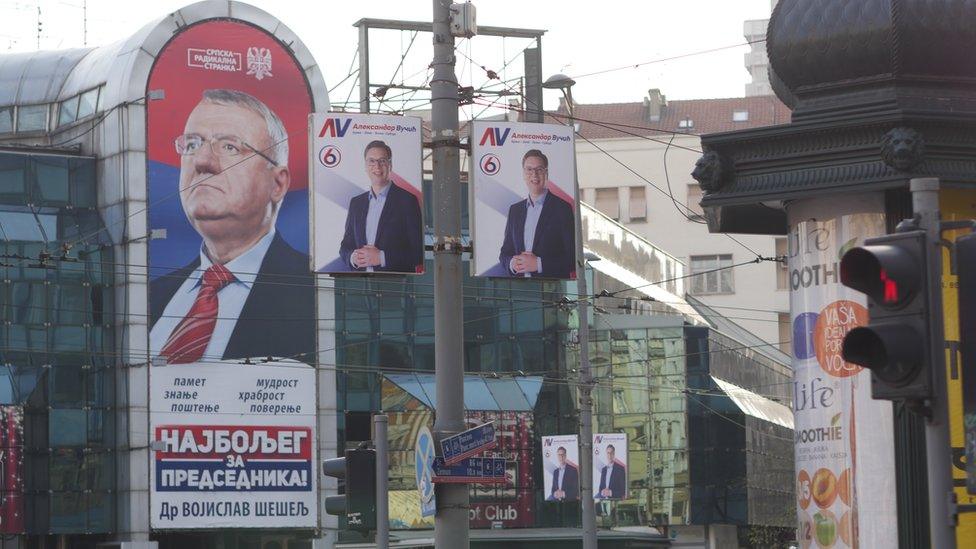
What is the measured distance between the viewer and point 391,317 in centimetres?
4691

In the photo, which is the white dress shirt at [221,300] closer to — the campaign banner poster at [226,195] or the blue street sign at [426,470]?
the campaign banner poster at [226,195]

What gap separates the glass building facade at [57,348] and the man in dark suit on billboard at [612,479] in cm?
1173

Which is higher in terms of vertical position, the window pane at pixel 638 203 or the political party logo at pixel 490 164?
the window pane at pixel 638 203

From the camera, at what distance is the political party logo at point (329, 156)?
1560 centimetres

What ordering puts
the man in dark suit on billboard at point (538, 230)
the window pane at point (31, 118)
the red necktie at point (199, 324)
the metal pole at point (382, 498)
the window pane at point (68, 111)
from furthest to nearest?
1. the window pane at point (31, 118)
2. the window pane at point (68, 111)
3. the red necktie at point (199, 324)
4. the man in dark suit on billboard at point (538, 230)
5. the metal pole at point (382, 498)

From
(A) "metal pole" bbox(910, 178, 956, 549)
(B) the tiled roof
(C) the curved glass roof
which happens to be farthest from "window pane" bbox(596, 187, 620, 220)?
(A) "metal pole" bbox(910, 178, 956, 549)

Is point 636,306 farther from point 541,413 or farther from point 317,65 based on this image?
point 317,65

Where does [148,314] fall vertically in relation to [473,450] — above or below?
above

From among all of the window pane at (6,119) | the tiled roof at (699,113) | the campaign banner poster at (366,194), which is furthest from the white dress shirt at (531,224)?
the tiled roof at (699,113)

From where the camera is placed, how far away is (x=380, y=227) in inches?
612

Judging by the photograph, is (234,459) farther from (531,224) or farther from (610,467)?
(531,224)

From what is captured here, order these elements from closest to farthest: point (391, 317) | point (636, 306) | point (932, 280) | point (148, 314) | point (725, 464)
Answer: point (932, 280), point (148, 314), point (391, 317), point (725, 464), point (636, 306)

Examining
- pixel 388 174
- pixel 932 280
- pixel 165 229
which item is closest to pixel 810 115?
pixel 388 174

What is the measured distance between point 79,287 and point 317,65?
299 inches
